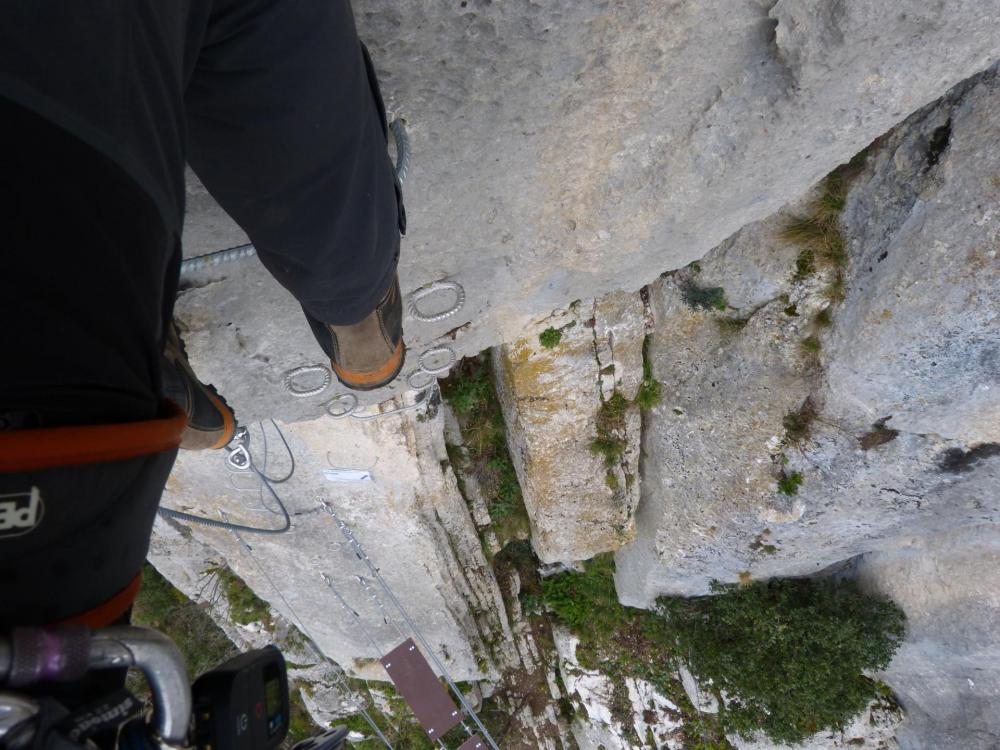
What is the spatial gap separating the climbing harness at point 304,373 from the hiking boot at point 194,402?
36cm

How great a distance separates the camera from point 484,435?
5312 mm

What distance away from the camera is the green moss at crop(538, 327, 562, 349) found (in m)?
4.22

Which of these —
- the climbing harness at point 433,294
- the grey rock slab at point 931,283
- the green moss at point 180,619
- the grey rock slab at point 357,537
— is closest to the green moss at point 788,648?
the grey rock slab at point 357,537

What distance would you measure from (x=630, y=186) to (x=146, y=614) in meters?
6.97

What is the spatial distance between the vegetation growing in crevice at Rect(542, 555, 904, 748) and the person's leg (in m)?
4.95

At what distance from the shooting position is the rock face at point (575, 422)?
4.34m

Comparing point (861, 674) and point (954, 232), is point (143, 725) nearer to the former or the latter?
point (954, 232)

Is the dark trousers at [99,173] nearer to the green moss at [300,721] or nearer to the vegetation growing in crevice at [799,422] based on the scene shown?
the vegetation growing in crevice at [799,422]

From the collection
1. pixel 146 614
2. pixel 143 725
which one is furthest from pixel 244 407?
pixel 146 614

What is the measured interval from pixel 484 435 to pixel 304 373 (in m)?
2.18

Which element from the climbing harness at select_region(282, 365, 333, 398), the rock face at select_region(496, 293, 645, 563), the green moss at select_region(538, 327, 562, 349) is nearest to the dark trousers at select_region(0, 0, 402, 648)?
the climbing harness at select_region(282, 365, 333, 398)

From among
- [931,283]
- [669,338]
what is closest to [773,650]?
[669,338]

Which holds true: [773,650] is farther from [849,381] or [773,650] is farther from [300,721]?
[300,721]

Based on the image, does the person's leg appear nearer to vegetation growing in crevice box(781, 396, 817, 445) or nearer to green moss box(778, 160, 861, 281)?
green moss box(778, 160, 861, 281)
